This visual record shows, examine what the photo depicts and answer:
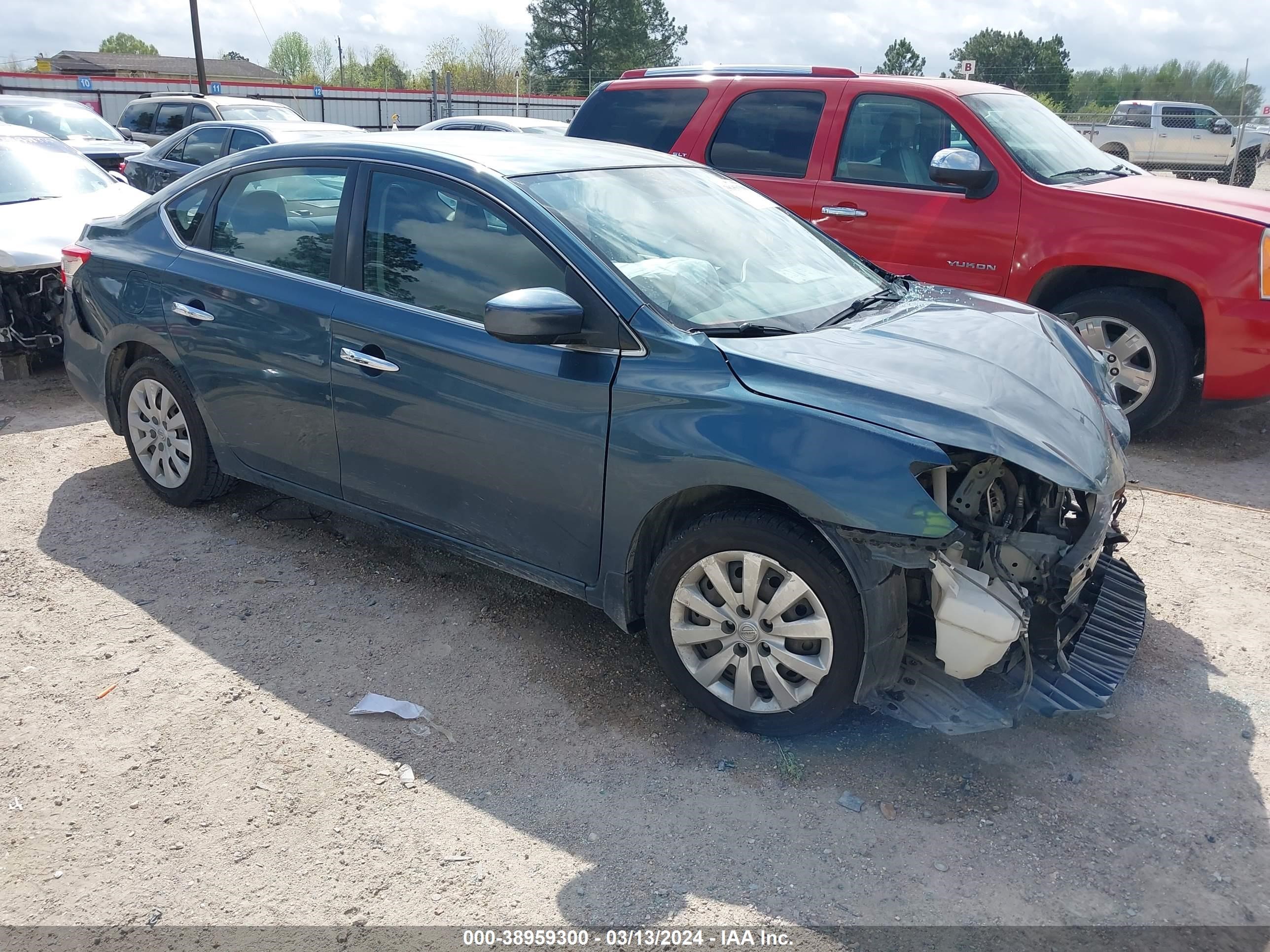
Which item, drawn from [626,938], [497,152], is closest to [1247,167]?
[497,152]

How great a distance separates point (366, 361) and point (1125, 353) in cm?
447

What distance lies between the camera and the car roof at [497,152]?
12.5 feet

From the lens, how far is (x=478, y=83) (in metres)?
60.5

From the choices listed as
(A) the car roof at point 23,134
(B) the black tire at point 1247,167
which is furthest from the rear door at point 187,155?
(B) the black tire at point 1247,167

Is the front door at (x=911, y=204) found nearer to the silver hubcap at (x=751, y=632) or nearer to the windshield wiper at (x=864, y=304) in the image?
the windshield wiper at (x=864, y=304)

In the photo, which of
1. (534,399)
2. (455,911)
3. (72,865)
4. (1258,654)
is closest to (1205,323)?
(1258,654)

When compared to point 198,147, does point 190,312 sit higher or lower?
lower

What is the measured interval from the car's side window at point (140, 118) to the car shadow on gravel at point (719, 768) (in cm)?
1478

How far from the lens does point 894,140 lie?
647cm

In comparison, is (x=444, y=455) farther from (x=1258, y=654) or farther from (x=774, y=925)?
(x=1258, y=654)

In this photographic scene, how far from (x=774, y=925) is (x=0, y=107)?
1527 cm

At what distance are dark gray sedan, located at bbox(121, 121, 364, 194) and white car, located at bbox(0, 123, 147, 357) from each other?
340cm

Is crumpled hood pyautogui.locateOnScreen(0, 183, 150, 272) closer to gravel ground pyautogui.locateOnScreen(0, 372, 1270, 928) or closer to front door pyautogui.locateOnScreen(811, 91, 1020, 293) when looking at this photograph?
gravel ground pyautogui.locateOnScreen(0, 372, 1270, 928)

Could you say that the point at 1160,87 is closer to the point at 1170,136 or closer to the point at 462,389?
the point at 1170,136
